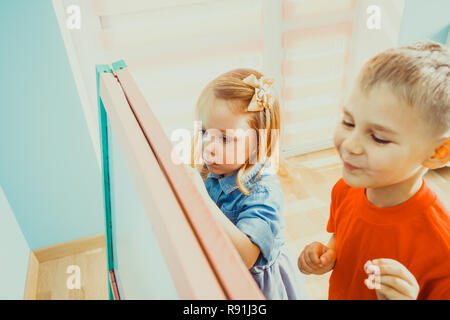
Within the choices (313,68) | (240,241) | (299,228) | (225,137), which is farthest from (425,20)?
(240,241)

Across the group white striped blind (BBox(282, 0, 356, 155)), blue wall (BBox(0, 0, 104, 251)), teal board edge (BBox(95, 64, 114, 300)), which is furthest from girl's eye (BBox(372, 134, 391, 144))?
white striped blind (BBox(282, 0, 356, 155))

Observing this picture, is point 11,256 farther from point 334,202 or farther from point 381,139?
point 381,139

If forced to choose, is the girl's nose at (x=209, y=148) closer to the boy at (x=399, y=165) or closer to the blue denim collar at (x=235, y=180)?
the blue denim collar at (x=235, y=180)

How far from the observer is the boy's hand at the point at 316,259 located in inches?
28.2

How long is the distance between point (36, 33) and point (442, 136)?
51.8 inches

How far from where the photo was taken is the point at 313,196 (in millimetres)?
2006

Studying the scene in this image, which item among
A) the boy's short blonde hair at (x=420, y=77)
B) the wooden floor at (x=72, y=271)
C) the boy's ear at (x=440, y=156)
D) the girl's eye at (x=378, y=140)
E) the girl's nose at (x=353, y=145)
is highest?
the boy's short blonde hair at (x=420, y=77)

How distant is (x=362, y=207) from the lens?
0.67 meters

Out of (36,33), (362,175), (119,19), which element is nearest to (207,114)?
(362,175)

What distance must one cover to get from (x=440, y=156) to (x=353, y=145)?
123 mm

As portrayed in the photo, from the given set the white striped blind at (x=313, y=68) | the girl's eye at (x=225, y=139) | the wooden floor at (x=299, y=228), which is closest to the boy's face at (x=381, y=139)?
the girl's eye at (x=225, y=139)

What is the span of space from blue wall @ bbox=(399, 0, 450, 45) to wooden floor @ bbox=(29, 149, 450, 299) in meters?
0.78

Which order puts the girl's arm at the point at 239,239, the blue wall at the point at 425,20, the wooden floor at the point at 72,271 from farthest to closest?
the blue wall at the point at 425,20 < the wooden floor at the point at 72,271 < the girl's arm at the point at 239,239

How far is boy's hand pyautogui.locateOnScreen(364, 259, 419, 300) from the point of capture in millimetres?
473
